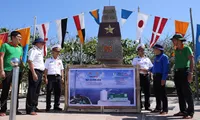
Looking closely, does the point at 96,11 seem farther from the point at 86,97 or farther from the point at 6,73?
the point at 6,73

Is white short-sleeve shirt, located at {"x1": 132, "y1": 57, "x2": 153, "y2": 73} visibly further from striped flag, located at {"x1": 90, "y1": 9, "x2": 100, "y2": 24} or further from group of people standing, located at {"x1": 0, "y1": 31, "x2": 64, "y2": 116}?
striped flag, located at {"x1": 90, "y1": 9, "x2": 100, "y2": 24}

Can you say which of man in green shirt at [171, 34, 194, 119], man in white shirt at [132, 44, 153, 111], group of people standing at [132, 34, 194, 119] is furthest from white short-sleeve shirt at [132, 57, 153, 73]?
man in green shirt at [171, 34, 194, 119]

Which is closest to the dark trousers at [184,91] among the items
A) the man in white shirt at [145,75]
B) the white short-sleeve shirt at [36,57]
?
the man in white shirt at [145,75]

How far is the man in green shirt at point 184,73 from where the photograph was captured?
4.75 m

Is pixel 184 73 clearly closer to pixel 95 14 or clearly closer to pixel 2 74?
pixel 2 74

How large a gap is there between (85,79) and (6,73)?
1633 mm

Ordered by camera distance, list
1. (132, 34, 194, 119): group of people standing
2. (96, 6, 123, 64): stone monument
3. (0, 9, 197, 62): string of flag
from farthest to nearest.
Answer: (0, 9, 197, 62): string of flag → (96, 6, 123, 64): stone monument → (132, 34, 194, 119): group of people standing

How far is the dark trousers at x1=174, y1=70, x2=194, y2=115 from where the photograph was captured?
4.76 metres

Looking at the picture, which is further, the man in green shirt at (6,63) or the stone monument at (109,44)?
the stone monument at (109,44)

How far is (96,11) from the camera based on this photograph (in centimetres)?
951

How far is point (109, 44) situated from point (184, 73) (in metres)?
3.69

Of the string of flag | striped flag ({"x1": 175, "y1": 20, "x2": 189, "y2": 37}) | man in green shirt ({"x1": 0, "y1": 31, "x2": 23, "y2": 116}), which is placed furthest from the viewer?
the string of flag

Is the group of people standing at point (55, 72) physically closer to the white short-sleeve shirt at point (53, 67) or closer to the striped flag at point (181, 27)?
the white short-sleeve shirt at point (53, 67)

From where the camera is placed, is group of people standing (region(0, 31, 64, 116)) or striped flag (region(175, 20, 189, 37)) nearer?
group of people standing (region(0, 31, 64, 116))
